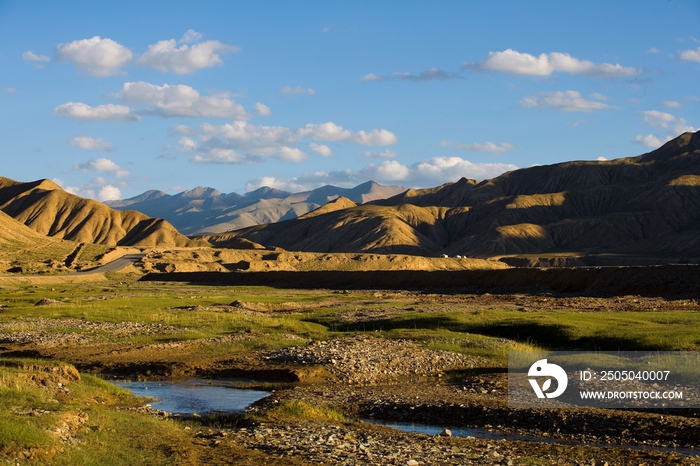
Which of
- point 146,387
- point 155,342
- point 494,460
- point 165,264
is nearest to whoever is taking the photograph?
point 494,460

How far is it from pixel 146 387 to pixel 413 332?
18.8 m

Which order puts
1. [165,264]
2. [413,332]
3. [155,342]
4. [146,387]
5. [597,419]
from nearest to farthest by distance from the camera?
[597,419]
[146,387]
[155,342]
[413,332]
[165,264]

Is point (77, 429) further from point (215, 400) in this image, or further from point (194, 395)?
point (194, 395)

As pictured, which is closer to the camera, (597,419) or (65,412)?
(65,412)

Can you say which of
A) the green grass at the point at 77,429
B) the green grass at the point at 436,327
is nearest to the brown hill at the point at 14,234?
the green grass at the point at 436,327

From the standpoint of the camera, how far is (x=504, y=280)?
9562 cm

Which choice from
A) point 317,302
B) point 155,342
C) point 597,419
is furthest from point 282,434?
point 317,302

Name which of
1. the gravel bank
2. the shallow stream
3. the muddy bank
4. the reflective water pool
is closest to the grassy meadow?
the reflective water pool

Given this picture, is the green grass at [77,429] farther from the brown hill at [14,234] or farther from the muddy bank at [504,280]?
the brown hill at [14,234]

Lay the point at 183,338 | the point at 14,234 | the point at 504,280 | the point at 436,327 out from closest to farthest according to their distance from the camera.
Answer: the point at 183,338 → the point at 436,327 → the point at 504,280 → the point at 14,234

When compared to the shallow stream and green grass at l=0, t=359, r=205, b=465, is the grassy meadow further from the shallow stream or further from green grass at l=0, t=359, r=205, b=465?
the shallow stream

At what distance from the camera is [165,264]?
144 meters

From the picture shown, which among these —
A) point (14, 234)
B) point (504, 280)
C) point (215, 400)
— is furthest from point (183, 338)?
point (14, 234)

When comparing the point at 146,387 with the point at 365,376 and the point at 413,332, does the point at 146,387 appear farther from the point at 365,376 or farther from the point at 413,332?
the point at 413,332
